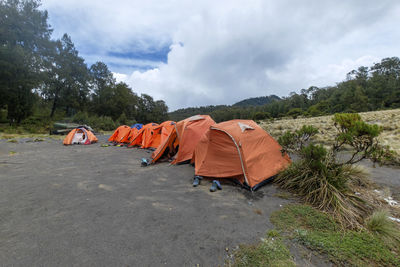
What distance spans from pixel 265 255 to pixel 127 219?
219 cm

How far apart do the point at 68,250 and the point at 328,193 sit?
14.2 feet

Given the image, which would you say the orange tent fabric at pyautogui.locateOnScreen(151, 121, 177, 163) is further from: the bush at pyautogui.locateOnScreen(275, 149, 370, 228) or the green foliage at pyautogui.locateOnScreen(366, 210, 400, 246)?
the green foliage at pyautogui.locateOnScreen(366, 210, 400, 246)

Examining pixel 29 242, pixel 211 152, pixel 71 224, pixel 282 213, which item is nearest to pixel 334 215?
pixel 282 213

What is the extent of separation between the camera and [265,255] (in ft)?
6.73

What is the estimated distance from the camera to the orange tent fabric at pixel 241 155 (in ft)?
13.6

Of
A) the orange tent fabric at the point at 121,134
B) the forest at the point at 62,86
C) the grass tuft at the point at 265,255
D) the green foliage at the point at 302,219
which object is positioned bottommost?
the grass tuft at the point at 265,255

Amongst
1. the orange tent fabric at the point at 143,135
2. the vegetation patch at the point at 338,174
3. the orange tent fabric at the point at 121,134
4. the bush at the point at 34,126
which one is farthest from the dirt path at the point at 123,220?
the bush at the point at 34,126

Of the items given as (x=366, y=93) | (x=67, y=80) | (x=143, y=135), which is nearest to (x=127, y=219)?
(x=143, y=135)

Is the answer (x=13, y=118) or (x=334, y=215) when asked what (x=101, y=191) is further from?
(x=13, y=118)

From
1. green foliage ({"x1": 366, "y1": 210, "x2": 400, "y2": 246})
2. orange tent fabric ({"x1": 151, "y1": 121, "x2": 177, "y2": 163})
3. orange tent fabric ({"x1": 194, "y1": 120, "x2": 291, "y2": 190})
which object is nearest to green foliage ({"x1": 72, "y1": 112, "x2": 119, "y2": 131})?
orange tent fabric ({"x1": 151, "y1": 121, "x2": 177, "y2": 163})

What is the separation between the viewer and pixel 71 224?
2680 millimetres

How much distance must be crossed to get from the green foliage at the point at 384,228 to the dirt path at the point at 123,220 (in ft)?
4.36

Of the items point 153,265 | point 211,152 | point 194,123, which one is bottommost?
point 153,265

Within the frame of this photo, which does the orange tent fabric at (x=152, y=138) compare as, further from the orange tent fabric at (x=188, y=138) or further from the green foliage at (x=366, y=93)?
the green foliage at (x=366, y=93)
